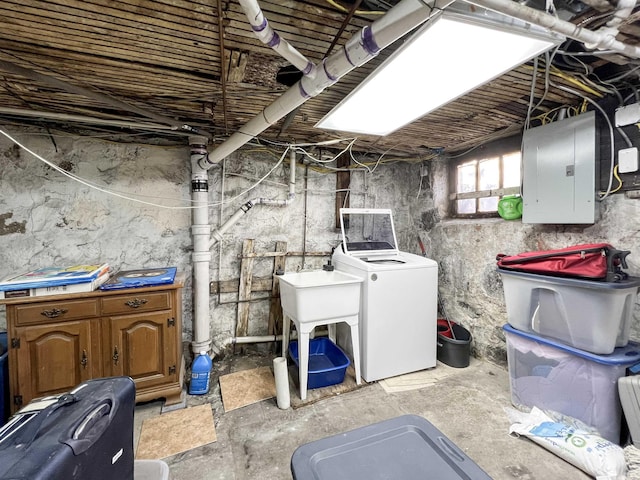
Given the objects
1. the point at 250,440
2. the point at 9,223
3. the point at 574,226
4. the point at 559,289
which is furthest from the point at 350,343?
the point at 9,223

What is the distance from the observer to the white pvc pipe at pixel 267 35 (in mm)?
840

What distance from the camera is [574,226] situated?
6.52ft

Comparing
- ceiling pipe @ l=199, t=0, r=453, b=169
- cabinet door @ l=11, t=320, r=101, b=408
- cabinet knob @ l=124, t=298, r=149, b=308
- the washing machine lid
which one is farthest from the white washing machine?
cabinet door @ l=11, t=320, r=101, b=408

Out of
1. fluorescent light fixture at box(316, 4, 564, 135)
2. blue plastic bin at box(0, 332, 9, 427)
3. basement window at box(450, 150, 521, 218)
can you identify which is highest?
fluorescent light fixture at box(316, 4, 564, 135)

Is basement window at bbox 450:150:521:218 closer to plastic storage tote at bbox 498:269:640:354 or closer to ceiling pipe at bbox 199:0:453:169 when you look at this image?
plastic storage tote at bbox 498:269:640:354

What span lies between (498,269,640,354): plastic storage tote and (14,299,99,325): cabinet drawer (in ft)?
8.92

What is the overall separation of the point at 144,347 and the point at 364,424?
154cm

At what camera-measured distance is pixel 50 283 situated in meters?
1.68

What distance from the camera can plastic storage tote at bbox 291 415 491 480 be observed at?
2.76ft

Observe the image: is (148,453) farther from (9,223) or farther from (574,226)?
(574,226)

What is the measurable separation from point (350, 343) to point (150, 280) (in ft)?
5.39

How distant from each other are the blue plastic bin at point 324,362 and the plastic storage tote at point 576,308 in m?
1.33

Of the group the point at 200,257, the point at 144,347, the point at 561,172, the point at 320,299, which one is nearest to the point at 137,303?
the point at 144,347

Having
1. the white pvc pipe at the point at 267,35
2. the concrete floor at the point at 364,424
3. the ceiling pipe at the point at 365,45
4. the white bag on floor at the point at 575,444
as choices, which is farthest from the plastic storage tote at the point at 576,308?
the white pvc pipe at the point at 267,35
